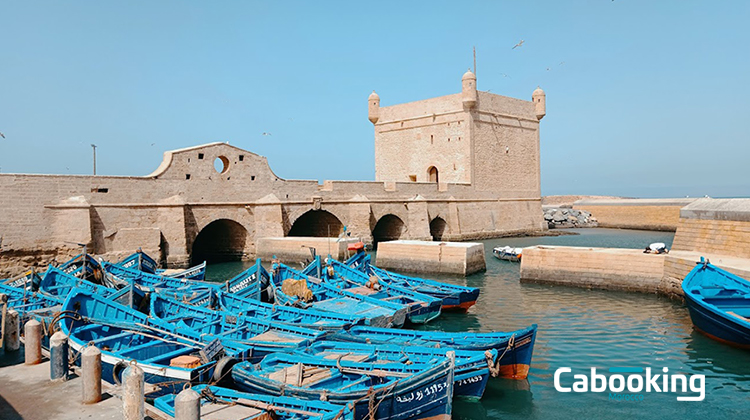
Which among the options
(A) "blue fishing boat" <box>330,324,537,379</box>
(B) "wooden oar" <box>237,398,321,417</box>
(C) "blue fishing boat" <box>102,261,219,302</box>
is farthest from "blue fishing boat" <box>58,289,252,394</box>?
(C) "blue fishing boat" <box>102,261,219,302</box>

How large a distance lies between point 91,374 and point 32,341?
2199 mm

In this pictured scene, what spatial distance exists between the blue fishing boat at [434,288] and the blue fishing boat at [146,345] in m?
6.99

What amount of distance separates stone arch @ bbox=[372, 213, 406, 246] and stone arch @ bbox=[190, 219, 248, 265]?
9027 mm

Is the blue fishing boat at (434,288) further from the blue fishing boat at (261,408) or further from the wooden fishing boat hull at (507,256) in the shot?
the wooden fishing boat hull at (507,256)

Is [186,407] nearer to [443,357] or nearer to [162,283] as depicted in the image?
[443,357]

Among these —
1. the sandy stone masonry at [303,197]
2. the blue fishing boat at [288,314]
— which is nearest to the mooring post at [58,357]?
the blue fishing boat at [288,314]

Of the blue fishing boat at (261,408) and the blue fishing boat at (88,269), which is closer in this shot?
the blue fishing boat at (261,408)

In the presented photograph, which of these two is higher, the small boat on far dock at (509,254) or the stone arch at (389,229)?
the stone arch at (389,229)

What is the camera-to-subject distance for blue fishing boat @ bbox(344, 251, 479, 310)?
14.2m

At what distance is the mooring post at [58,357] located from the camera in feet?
22.4

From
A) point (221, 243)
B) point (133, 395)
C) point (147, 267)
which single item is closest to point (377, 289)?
point (147, 267)

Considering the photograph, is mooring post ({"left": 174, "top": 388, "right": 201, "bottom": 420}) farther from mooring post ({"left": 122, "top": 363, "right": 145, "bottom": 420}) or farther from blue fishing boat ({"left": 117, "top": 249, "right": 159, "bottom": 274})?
blue fishing boat ({"left": 117, "top": 249, "right": 159, "bottom": 274})

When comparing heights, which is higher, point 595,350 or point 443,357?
point 443,357

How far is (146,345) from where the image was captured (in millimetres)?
8273
